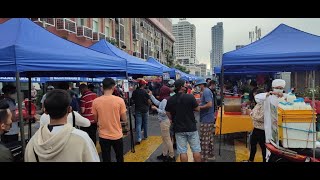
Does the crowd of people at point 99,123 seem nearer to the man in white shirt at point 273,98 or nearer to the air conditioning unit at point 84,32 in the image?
the man in white shirt at point 273,98

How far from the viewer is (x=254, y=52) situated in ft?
20.1

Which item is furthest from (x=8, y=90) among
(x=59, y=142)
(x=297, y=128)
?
(x=297, y=128)

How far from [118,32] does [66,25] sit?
14858 mm

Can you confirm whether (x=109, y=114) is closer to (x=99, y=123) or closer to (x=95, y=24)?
(x=99, y=123)

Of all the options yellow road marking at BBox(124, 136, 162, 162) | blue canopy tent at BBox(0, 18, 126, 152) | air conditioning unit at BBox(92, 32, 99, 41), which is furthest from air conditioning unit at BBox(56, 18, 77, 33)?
blue canopy tent at BBox(0, 18, 126, 152)

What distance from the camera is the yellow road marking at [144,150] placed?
23.8ft

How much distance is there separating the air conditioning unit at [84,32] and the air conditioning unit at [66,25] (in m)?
0.86

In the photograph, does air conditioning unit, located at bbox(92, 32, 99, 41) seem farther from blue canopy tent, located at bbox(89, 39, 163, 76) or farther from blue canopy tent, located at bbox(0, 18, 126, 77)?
blue canopy tent, located at bbox(0, 18, 126, 77)

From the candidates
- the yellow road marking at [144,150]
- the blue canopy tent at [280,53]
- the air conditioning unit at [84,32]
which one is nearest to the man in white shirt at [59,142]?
the blue canopy tent at [280,53]

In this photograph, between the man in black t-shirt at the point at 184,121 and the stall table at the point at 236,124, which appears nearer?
the man in black t-shirt at the point at 184,121

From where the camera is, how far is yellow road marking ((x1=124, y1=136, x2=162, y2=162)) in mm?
7262
